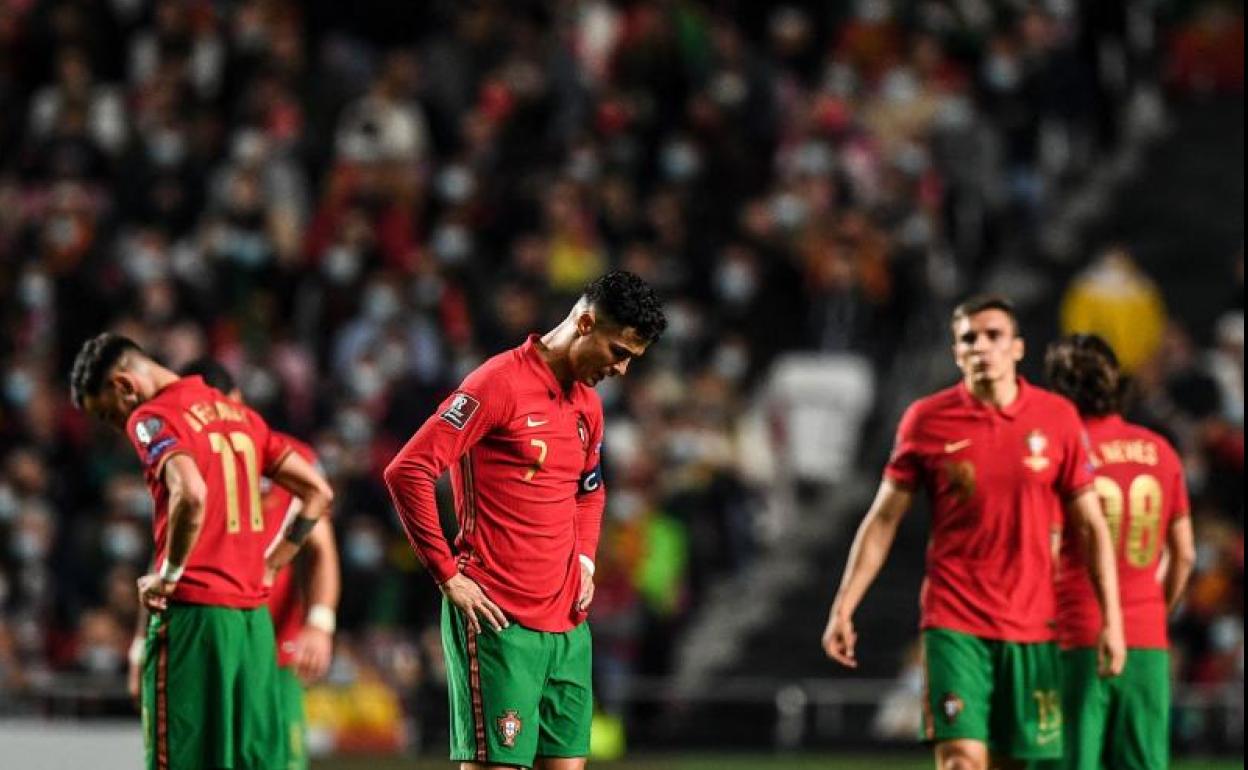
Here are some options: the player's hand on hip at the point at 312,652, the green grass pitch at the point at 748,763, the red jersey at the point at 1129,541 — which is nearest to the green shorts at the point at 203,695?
the player's hand on hip at the point at 312,652

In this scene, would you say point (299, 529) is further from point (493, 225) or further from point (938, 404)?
point (493, 225)

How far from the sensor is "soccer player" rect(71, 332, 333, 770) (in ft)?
30.0

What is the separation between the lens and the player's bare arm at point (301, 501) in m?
9.49

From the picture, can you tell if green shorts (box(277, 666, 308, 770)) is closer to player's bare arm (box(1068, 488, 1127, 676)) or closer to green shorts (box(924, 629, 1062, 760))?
green shorts (box(924, 629, 1062, 760))

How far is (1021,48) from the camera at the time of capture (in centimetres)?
2156

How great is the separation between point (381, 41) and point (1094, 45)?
6205 millimetres

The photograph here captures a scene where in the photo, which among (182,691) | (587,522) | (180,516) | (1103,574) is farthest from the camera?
(1103,574)

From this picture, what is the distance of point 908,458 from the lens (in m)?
9.90

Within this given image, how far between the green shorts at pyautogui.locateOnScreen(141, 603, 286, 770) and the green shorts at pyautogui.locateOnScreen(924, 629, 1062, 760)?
2.53 meters

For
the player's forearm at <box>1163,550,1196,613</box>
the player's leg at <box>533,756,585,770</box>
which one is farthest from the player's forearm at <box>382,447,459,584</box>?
the player's forearm at <box>1163,550,1196,613</box>

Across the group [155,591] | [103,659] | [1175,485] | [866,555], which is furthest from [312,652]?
[103,659]

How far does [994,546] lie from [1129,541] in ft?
2.53

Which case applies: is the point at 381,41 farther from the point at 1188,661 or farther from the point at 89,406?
the point at 89,406

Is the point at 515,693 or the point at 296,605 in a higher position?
the point at 296,605
